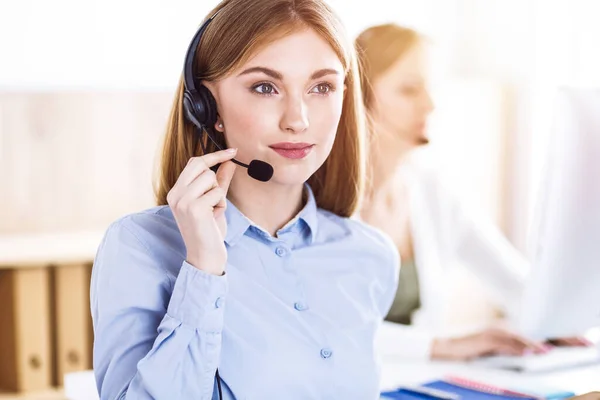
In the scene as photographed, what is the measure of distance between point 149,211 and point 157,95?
175cm

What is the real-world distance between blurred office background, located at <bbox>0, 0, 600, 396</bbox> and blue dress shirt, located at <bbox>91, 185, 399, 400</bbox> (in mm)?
1110

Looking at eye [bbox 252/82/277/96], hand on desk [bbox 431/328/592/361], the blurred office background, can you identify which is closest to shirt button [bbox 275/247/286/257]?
eye [bbox 252/82/277/96]

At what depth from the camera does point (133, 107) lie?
2930 mm

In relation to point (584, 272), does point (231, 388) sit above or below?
below

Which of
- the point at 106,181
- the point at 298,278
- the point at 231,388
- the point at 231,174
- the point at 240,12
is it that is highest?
the point at 240,12

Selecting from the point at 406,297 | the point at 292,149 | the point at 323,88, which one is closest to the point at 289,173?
the point at 292,149

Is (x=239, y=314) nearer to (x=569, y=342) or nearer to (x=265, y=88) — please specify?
(x=265, y=88)

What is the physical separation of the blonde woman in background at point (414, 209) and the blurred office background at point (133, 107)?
0.31 metres

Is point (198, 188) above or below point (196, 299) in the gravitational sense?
above

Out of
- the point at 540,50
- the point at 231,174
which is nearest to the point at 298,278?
the point at 231,174

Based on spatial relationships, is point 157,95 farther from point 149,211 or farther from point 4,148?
point 149,211

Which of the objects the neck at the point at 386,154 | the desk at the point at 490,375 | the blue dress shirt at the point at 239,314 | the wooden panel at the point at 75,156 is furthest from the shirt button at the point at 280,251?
the wooden panel at the point at 75,156

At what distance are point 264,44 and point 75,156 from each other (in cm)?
180

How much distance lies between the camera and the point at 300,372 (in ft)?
4.06
